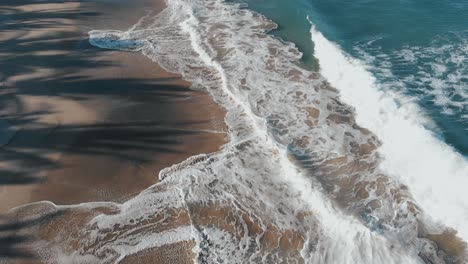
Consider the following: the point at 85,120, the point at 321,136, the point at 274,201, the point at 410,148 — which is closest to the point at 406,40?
the point at 410,148

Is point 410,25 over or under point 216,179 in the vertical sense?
over

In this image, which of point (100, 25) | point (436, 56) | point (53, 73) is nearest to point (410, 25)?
point (436, 56)

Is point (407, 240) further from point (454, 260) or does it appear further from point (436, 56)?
point (436, 56)

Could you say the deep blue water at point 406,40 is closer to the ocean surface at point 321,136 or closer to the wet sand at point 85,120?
the ocean surface at point 321,136

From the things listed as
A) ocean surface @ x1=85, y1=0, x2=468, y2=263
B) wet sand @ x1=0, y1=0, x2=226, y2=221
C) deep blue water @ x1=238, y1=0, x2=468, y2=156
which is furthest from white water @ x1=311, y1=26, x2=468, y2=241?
wet sand @ x1=0, y1=0, x2=226, y2=221

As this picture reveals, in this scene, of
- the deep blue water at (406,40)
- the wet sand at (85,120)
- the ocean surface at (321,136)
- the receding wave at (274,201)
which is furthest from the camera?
the deep blue water at (406,40)

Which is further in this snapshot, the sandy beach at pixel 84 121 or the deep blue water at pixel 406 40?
the deep blue water at pixel 406 40

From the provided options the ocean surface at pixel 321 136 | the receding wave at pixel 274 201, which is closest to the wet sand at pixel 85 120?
the receding wave at pixel 274 201

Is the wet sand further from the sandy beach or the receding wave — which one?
the receding wave
